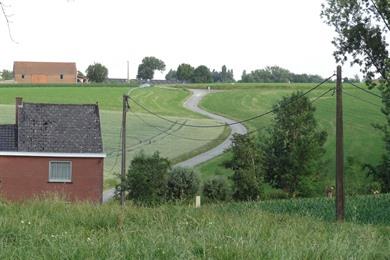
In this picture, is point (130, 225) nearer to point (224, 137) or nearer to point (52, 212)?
point (52, 212)

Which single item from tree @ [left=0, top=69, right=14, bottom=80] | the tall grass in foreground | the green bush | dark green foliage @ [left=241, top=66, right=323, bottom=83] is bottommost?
the green bush

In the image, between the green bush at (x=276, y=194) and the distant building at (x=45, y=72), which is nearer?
the green bush at (x=276, y=194)

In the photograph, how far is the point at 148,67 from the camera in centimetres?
16475

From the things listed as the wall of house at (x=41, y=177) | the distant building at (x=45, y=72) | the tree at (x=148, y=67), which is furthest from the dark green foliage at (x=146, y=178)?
the tree at (x=148, y=67)

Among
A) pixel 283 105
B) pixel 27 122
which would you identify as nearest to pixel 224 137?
pixel 283 105

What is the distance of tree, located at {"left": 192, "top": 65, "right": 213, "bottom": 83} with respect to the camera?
154 m

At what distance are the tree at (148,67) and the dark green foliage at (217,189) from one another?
128m

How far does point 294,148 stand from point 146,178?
11.3 metres

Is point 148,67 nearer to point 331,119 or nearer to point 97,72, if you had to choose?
point 97,72

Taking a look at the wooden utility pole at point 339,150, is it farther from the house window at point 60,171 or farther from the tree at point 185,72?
the tree at point 185,72

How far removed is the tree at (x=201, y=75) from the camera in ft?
504

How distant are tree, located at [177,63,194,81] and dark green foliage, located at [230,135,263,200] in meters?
117

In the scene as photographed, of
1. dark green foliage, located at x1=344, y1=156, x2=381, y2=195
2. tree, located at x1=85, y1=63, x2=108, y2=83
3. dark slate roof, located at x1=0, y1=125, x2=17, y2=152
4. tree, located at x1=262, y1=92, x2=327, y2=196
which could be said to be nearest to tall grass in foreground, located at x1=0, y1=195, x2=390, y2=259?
dark slate roof, located at x1=0, y1=125, x2=17, y2=152

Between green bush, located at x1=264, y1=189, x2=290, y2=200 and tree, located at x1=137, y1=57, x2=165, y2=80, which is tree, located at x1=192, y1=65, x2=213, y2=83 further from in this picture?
green bush, located at x1=264, y1=189, x2=290, y2=200
